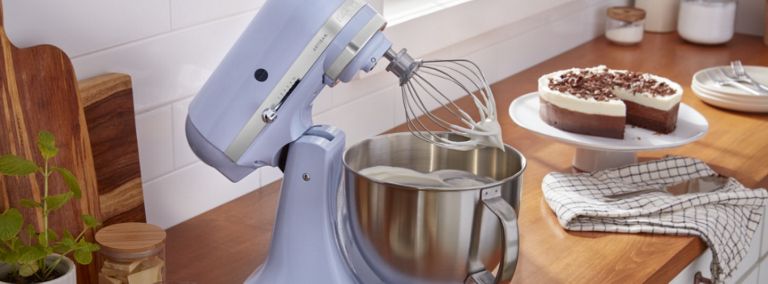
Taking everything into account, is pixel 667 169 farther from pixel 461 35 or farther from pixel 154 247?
pixel 154 247

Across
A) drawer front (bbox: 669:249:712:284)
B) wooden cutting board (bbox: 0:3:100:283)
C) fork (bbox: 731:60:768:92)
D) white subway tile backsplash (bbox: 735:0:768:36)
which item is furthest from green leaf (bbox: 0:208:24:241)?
white subway tile backsplash (bbox: 735:0:768:36)

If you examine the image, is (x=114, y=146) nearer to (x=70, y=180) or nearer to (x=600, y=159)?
(x=70, y=180)

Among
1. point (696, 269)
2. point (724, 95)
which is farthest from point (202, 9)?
point (724, 95)

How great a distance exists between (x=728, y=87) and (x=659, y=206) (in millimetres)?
672

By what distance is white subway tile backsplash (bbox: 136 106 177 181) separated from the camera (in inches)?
56.2

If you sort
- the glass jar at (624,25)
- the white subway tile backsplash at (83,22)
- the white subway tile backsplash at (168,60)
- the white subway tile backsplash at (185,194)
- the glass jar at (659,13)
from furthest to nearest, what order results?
the glass jar at (659,13) → the glass jar at (624,25) → the white subway tile backsplash at (185,194) → the white subway tile backsplash at (168,60) → the white subway tile backsplash at (83,22)

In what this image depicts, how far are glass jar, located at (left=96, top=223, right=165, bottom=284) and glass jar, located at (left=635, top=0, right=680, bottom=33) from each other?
1816 millimetres

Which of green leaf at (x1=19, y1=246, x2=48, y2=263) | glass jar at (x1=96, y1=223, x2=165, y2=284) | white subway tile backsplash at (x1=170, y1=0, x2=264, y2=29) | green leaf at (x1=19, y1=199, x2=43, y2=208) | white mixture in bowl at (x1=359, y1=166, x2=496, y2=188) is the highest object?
white subway tile backsplash at (x1=170, y1=0, x2=264, y2=29)

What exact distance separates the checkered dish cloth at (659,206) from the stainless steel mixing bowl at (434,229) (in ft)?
1.10

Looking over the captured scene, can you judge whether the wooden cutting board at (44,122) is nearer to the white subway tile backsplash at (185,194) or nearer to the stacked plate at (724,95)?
the white subway tile backsplash at (185,194)

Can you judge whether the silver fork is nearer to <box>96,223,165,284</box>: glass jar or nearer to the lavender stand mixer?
the lavender stand mixer

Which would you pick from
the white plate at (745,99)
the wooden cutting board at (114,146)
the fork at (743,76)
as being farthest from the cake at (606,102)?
the wooden cutting board at (114,146)

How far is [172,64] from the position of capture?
56.8 inches

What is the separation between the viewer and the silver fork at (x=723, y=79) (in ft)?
7.04
